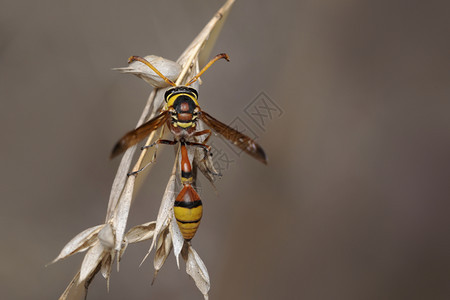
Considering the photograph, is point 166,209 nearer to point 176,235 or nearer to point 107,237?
point 176,235

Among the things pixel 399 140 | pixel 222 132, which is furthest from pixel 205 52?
pixel 399 140

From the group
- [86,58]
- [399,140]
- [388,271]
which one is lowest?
[388,271]

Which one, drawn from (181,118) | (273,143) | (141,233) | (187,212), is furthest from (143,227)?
(273,143)

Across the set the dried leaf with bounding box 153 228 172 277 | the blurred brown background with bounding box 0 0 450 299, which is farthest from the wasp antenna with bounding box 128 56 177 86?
the blurred brown background with bounding box 0 0 450 299

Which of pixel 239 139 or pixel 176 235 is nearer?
pixel 176 235

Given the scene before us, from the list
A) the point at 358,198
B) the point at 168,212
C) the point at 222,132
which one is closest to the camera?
the point at 168,212

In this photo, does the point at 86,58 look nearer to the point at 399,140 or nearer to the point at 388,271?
the point at 399,140
